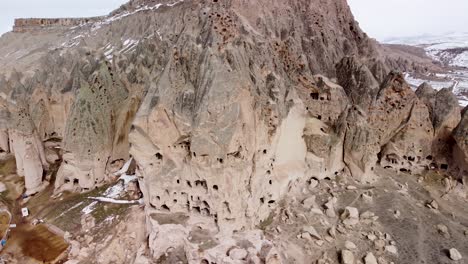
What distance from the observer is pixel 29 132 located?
22016mm

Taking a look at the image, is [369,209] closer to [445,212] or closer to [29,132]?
[445,212]

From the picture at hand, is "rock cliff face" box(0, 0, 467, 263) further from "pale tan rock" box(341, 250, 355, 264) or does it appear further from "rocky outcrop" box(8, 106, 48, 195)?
"pale tan rock" box(341, 250, 355, 264)

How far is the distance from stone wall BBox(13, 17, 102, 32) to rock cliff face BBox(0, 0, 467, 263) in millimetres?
40582

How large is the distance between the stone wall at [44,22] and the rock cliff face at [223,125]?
40.6m

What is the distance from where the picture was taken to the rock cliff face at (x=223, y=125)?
1289 centimetres

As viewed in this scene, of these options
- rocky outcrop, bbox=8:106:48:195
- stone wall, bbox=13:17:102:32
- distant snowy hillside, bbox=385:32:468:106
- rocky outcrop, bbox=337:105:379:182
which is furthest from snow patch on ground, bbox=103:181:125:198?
stone wall, bbox=13:17:102:32

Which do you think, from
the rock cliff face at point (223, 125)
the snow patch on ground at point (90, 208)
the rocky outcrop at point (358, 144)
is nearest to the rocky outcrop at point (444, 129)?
the rock cliff face at point (223, 125)

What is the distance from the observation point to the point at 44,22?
214 feet

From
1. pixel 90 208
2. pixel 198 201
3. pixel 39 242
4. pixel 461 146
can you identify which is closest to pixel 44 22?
pixel 90 208

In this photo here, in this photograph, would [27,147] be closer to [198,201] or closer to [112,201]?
[112,201]

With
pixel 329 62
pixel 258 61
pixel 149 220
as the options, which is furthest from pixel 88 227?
pixel 329 62

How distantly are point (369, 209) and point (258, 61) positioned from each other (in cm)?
836

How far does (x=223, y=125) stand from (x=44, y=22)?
67.9 m

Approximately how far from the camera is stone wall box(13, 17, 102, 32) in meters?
63.1
